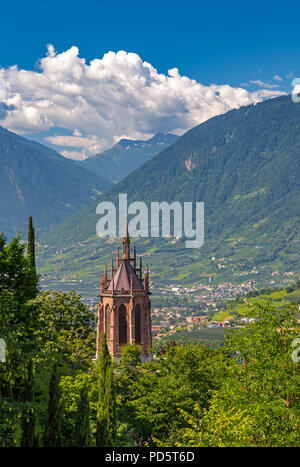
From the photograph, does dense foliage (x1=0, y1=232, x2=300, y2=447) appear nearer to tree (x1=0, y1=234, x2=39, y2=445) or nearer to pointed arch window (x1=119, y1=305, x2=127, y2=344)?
tree (x1=0, y1=234, x2=39, y2=445)

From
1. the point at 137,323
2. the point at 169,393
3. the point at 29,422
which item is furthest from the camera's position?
the point at 137,323

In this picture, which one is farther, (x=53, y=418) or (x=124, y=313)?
(x=124, y=313)

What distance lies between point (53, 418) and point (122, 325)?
134 ft

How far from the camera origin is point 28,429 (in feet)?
90.8

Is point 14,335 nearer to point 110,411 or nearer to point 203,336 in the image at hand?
point 110,411

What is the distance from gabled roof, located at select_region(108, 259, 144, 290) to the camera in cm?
7125

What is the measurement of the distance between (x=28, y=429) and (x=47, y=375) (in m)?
18.3

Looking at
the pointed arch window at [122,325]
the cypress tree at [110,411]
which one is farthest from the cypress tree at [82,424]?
the pointed arch window at [122,325]

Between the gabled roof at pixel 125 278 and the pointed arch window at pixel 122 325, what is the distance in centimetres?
268

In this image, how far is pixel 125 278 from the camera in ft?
236

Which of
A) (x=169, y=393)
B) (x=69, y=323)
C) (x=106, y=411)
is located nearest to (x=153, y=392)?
(x=169, y=393)

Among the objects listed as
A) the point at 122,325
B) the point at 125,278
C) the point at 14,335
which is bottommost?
the point at 14,335
